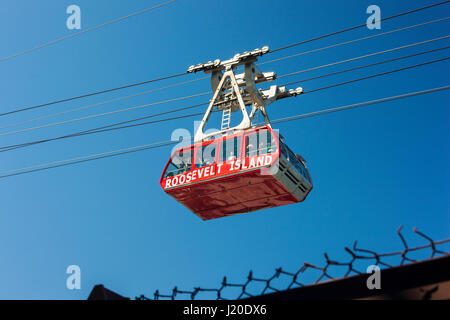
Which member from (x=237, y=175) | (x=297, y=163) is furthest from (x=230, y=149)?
(x=297, y=163)

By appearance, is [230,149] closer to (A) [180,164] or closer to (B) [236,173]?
(B) [236,173]

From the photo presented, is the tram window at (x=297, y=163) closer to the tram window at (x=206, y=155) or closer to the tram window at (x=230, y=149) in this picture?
the tram window at (x=230, y=149)

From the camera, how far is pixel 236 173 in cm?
1548

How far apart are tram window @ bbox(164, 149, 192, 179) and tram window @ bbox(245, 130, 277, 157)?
6.62 feet

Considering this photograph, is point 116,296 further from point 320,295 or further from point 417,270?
point 417,270

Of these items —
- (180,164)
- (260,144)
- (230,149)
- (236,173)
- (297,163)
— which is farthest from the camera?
(180,164)

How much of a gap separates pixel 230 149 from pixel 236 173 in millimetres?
1175

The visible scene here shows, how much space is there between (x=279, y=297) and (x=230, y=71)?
16270 mm

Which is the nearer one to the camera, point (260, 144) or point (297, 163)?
point (260, 144)

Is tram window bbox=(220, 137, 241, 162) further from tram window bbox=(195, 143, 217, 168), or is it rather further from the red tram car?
tram window bbox=(195, 143, 217, 168)

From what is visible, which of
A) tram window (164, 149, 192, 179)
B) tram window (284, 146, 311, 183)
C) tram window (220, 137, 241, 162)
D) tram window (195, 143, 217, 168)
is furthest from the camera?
tram window (164, 149, 192, 179)

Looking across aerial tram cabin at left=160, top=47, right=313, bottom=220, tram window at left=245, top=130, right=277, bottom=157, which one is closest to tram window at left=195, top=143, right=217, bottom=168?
aerial tram cabin at left=160, top=47, right=313, bottom=220

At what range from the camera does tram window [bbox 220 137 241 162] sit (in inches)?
632
